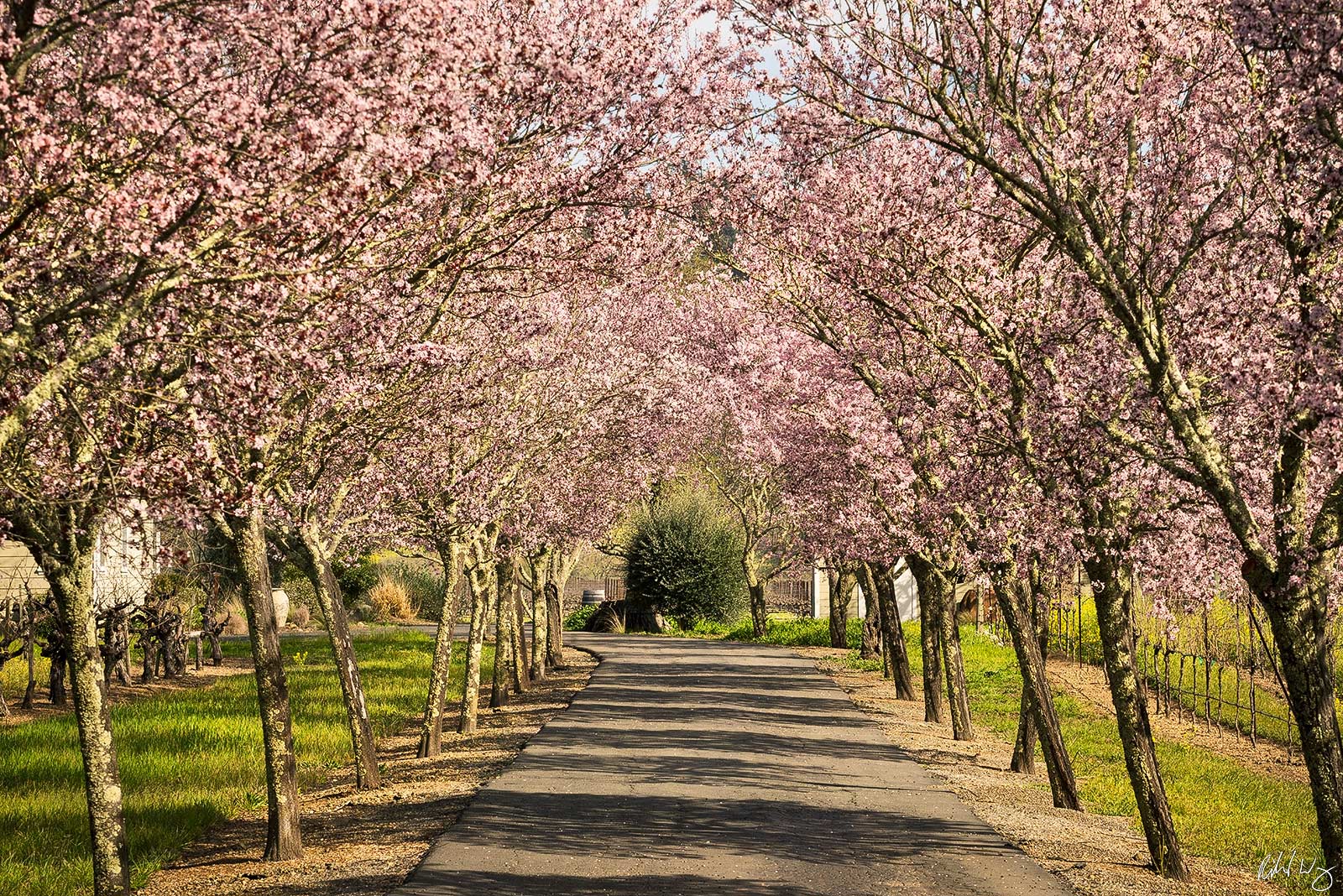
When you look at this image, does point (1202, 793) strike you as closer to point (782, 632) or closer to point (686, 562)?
point (782, 632)

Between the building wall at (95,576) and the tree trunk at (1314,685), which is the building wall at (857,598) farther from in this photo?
the tree trunk at (1314,685)

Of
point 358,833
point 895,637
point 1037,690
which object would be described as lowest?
point 358,833

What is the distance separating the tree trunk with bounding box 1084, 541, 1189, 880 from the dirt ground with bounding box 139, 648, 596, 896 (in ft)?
21.5

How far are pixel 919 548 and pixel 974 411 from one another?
7.26 m

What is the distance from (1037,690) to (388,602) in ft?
131

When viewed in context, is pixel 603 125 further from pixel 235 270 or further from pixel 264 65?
pixel 235 270

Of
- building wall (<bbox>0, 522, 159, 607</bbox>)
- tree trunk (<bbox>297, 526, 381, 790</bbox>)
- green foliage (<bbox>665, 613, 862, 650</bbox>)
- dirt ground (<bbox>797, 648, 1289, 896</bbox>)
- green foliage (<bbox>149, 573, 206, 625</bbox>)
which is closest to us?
dirt ground (<bbox>797, 648, 1289, 896</bbox>)

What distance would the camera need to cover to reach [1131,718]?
12102 mm

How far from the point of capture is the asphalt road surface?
1036 centimetres

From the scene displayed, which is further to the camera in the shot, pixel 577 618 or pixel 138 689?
pixel 577 618

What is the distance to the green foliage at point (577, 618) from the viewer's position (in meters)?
55.0

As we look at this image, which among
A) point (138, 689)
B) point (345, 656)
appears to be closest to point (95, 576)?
point (138, 689)

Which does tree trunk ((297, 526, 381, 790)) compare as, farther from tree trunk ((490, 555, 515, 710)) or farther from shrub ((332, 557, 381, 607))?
shrub ((332, 557, 381, 607))
